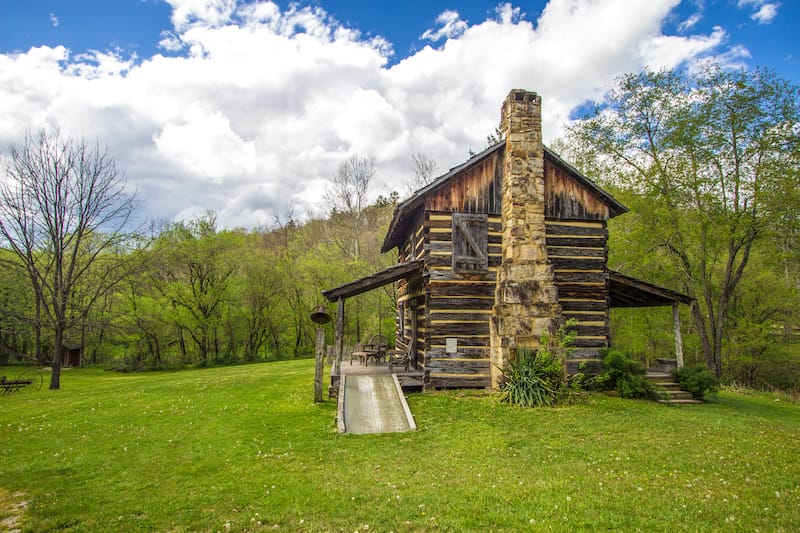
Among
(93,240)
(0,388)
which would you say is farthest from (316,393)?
(93,240)

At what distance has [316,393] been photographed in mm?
11602

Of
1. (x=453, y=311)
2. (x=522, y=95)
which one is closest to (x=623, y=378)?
(x=453, y=311)

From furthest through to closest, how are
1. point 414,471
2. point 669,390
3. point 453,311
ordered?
point 453,311 < point 669,390 < point 414,471

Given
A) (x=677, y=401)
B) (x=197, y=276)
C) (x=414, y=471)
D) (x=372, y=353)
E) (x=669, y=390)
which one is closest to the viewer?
(x=414, y=471)

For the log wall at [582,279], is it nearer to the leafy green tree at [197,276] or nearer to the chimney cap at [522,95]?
the chimney cap at [522,95]

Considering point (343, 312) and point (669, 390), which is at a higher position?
point (343, 312)

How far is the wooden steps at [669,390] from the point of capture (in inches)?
478

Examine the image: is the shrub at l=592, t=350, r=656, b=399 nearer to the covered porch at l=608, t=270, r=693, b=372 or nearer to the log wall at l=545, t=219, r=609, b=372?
the log wall at l=545, t=219, r=609, b=372

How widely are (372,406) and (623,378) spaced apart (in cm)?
765

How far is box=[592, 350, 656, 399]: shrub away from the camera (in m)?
12.0

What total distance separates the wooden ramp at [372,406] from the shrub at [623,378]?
6.14 metres

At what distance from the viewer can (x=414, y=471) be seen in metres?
6.30

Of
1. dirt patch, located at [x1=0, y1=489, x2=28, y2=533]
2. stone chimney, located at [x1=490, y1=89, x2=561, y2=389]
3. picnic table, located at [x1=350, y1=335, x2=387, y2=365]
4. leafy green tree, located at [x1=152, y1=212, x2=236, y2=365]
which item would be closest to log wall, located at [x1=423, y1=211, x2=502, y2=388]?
stone chimney, located at [x1=490, y1=89, x2=561, y2=389]

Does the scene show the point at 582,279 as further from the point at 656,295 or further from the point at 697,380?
the point at 697,380
